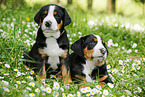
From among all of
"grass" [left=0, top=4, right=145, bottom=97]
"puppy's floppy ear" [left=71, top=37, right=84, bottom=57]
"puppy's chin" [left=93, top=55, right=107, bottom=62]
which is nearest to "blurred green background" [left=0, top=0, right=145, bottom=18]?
"grass" [left=0, top=4, right=145, bottom=97]

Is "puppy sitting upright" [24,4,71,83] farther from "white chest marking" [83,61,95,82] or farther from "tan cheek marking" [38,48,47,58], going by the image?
"white chest marking" [83,61,95,82]

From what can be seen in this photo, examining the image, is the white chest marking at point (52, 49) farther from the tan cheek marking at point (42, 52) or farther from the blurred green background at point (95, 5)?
the blurred green background at point (95, 5)

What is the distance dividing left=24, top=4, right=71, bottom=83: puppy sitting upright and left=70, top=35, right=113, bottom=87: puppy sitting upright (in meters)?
0.18

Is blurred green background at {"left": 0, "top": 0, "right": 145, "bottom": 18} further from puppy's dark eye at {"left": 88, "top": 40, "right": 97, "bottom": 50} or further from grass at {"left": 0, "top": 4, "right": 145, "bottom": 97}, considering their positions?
puppy's dark eye at {"left": 88, "top": 40, "right": 97, "bottom": 50}

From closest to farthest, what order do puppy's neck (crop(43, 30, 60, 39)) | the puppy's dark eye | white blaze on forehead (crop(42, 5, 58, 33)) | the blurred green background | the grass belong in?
1. the grass
2. white blaze on forehead (crop(42, 5, 58, 33))
3. the puppy's dark eye
4. puppy's neck (crop(43, 30, 60, 39))
5. the blurred green background

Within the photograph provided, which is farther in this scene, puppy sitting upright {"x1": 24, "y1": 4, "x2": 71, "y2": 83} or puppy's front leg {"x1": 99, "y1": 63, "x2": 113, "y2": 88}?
puppy's front leg {"x1": 99, "y1": 63, "x2": 113, "y2": 88}

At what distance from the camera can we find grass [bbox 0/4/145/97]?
2.95 meters

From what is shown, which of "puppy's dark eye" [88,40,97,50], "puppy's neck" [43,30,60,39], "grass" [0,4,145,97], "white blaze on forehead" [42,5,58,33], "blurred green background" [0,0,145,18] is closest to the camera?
"grass" [0,4,145,97]

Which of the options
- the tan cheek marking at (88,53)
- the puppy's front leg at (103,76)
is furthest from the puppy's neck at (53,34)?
the puppy's front leg at (103,76)

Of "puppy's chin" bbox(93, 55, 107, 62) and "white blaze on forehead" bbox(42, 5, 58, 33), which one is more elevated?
"white blaze on forehead" bbox(42, 5, 58, 33)

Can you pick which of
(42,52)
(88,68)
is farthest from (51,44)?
(88,68)

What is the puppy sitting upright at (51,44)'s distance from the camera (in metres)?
3.38

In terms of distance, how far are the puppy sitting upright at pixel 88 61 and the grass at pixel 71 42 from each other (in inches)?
8.5

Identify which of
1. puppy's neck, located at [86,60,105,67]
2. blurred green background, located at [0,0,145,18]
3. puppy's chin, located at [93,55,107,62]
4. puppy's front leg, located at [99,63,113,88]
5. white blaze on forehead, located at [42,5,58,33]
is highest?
blurred green background, located at [0,0,145,18]
